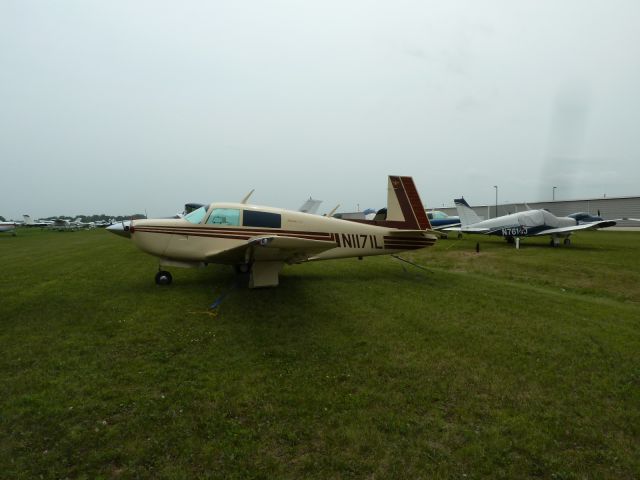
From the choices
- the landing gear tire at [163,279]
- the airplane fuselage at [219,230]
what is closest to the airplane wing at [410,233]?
the airplane fuselage at [219,230]

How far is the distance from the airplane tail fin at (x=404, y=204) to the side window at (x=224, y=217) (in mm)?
5104

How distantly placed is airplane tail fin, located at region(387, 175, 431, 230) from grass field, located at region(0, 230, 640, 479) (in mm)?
3483

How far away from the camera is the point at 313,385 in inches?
177

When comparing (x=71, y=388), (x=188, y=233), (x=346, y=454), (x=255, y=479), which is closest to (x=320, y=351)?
(x=346, y=454)

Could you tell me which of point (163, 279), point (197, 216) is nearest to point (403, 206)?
point (197, 216)

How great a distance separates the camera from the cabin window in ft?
30.7

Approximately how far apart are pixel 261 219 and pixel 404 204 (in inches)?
198

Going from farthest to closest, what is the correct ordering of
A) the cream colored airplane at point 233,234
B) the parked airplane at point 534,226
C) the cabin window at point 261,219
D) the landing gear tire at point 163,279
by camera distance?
the parked airplane at point 534,226 → the landing gear tire at point 163,279 → the cabin window at point 261,219 → the cream colored airplane at point 233,234

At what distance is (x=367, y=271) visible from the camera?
1235 centimetres

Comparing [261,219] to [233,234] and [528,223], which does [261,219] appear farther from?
[528,223]

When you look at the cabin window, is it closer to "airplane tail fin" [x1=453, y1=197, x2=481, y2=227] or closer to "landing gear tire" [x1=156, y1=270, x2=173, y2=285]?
"landing gear tire" [x1=156, y1=270, x2=173, y2=285]

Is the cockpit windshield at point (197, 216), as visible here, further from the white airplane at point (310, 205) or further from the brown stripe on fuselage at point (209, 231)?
the white airplane at point (310, 205)

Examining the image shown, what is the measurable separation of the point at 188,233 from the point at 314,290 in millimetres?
3576

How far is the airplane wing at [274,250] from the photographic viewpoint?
658 cm
